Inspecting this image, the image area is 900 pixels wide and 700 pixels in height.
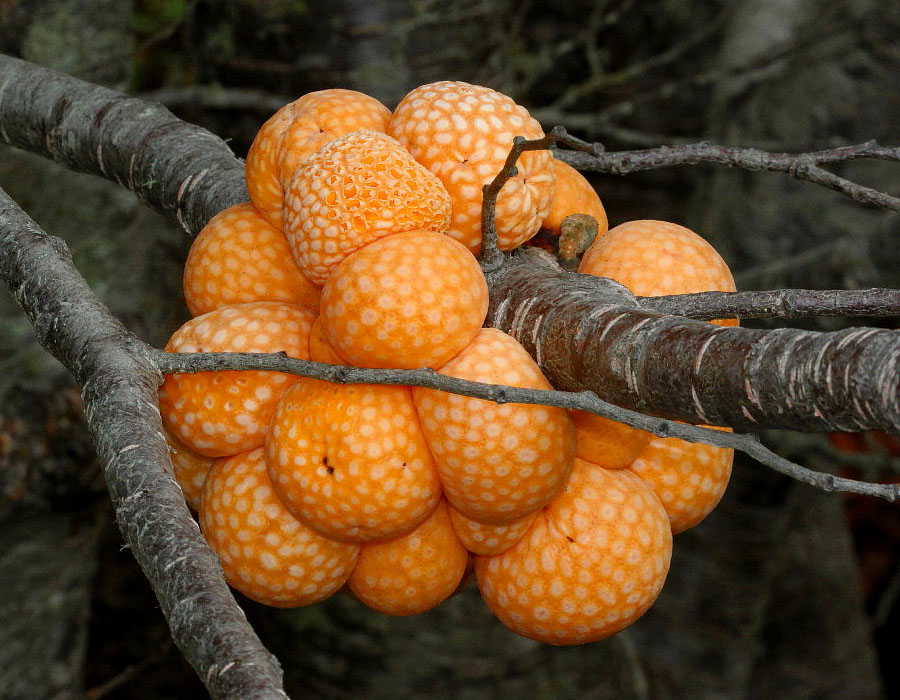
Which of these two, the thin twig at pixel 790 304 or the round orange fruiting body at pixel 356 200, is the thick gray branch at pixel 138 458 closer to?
the round orange fruiting body at pixel 356 200

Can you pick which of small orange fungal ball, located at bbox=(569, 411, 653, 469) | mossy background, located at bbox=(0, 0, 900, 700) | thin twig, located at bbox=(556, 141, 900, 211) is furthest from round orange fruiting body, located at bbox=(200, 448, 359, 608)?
mossy background, located at bbox=(0, 0, 900, 700)

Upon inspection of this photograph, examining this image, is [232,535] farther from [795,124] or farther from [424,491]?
[795,124]

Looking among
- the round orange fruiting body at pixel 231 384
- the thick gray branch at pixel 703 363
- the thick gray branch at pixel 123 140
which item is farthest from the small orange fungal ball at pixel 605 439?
the thick gray branch at pixel 123 140

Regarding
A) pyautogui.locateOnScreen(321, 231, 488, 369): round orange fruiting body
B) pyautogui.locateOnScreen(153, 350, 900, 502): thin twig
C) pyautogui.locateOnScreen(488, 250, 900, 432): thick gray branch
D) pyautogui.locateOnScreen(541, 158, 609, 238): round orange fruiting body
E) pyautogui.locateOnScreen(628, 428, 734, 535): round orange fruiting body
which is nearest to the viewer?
pyautogui.locateOnScreen(488, 250, 900, 432): thick gray branch

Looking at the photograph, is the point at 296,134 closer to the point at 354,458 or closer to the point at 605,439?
the point at 354,458

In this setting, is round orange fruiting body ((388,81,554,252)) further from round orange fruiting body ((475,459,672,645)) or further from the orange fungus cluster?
round orange fruiting body ((475,459,672,645))

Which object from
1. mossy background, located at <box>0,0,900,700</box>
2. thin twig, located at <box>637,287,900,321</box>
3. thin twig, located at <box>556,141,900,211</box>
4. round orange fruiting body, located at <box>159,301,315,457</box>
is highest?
thin twig, located at <box>556,141,900,211</box>
